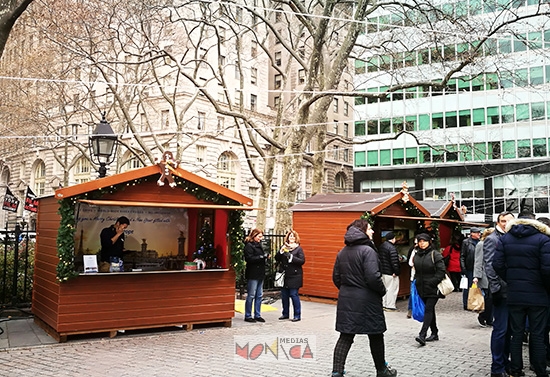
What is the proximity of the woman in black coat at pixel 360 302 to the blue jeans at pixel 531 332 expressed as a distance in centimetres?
146

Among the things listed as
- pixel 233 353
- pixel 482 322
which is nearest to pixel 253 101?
pixel 482 322

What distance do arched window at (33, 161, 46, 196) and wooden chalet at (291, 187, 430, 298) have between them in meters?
39.8

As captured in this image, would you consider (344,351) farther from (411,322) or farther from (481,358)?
(411,322)

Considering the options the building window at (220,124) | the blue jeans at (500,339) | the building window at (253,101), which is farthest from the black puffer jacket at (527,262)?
the building window at (253,101)

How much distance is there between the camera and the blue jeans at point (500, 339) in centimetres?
646

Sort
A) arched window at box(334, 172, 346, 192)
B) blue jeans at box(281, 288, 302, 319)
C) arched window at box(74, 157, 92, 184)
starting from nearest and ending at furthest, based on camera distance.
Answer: blue jeans at box(281, 288, 302, 319)
arched window at box(74, 157, 92, 184)
arched window at box(334, 172, 346, 192)

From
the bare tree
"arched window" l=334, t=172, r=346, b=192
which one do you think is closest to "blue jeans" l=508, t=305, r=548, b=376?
the bare tree

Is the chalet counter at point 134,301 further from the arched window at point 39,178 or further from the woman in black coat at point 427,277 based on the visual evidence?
the arched window at point 39,178

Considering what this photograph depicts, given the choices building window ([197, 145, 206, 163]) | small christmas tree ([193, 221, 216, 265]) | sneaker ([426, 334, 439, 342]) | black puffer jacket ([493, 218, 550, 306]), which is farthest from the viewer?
building window ([197, 145, 206, 163])

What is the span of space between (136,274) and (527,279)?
6.34 metres

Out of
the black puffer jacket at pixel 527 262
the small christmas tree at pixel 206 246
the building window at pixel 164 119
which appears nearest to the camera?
the black puffer jacket at pixel 527 262

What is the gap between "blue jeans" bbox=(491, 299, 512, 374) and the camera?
6461 mm

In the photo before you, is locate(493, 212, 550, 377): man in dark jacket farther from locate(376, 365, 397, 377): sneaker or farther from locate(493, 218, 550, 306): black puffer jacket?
locate(376, 365, 397, 377): sneaker

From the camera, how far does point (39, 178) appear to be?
4866 centimetres
